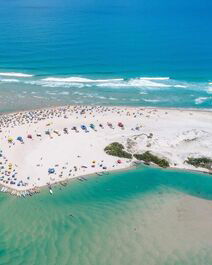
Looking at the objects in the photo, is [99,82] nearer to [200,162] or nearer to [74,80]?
[74,80]

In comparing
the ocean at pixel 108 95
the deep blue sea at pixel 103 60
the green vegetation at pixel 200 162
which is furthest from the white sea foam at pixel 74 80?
the green vegetation at pixel 200 162

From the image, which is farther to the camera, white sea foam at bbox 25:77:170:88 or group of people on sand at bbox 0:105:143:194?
white sea foam at bbox 25:77:170:88

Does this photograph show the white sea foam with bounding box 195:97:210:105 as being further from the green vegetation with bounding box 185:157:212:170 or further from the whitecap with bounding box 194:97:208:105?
A: the green vegetation with bounding box 185:157:212:170

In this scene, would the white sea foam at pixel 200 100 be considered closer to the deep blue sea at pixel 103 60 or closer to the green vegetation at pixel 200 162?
the deep blue sea at pixel 103 60

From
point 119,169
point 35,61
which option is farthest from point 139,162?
point 35,61

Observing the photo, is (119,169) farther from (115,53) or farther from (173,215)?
(115,53)

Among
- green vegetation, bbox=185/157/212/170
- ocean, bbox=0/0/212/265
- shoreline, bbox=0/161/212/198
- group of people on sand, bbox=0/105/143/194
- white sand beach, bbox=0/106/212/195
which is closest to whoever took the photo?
ocean, bbox=0/0/212/265

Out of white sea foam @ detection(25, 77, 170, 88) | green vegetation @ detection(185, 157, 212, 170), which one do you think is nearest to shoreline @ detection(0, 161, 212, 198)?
green vegetation @ detection(185, 157, 212, 170)
